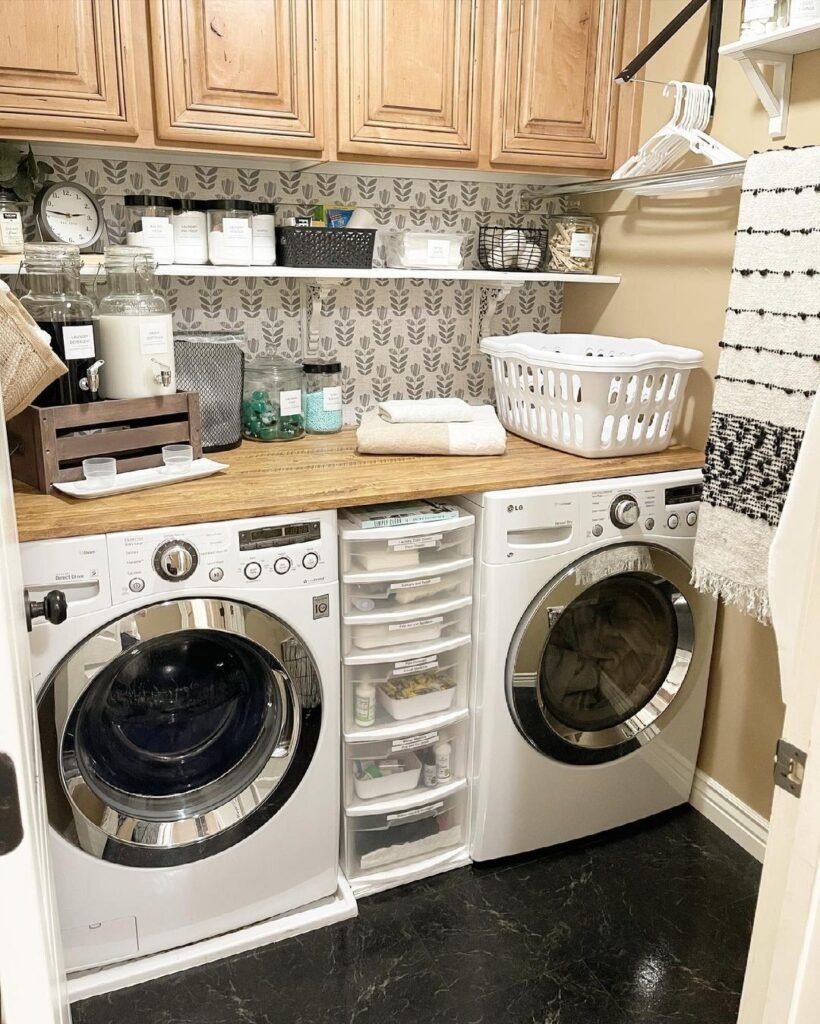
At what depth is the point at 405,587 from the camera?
1.84 m

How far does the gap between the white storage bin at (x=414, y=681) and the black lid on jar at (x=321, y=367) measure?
83 cm

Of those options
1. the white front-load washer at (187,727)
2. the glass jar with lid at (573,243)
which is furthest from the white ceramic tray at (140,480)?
the glass jar with lid at (573,243)

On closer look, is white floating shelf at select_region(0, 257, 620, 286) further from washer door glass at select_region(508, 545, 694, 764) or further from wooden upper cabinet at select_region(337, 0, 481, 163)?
washer door glass at select_region(508, 545, 694, 764)

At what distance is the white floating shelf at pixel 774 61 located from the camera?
173 cm

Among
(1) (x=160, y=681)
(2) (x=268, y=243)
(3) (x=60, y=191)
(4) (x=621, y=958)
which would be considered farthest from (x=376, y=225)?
(4) (x=621, y=958)

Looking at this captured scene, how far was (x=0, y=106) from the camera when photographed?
1678 millimetres

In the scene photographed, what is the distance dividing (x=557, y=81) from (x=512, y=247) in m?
0.43

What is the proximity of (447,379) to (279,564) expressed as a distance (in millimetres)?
1156

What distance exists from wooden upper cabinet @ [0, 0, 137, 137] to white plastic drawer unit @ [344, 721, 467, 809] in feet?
4.88

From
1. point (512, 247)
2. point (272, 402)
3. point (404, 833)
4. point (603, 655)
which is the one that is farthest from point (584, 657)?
point (512, 247)

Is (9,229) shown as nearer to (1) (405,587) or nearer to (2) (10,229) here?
(2) (10,229)

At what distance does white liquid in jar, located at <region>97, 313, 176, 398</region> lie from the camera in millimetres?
1737

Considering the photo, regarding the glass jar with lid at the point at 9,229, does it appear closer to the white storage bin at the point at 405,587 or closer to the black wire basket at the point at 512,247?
the white storage bin at the point at 405,587

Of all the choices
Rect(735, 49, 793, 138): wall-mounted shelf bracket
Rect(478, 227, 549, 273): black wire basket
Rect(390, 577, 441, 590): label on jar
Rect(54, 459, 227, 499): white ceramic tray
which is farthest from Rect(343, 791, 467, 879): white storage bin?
Rect(735, 49, 793, 138): wall-mounted shelf bracket
